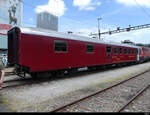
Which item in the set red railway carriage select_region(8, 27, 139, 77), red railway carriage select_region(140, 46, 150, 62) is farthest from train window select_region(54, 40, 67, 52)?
red railway carriage select_region(140, 46, 150, 62)

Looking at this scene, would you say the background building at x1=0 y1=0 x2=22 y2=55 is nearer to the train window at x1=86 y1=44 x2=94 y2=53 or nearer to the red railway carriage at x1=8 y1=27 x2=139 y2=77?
the red railway carriage at x1=8 y1=27 x2=139 y2=77

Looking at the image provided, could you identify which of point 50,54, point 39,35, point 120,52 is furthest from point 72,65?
point 120,52

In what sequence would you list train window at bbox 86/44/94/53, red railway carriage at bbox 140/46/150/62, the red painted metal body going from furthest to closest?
1. red railway carriage at bbox 140/46/150/62
2. train window at bbox 86/44/94/53
3. the red painted metal body

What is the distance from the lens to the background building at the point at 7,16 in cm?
1825

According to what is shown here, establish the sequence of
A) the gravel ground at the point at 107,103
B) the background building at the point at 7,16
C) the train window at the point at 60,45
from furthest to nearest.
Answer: the background building at the point at 7,16 → the train window at the point at 60,45 → the gravel ground at the point at 107,103

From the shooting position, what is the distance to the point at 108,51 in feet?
40.4

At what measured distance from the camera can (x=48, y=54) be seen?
737 cm

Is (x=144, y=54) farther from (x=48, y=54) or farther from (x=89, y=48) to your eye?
(x=48, y=54)

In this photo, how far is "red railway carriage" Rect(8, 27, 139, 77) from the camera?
6.54 meters

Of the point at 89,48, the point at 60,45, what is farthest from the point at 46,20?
the point at 60,45

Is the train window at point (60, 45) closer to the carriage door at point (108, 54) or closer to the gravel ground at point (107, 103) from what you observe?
the gravel ground at point (107, 103)

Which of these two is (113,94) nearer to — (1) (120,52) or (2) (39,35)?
(2) (39,35)

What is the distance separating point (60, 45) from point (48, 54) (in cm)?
104

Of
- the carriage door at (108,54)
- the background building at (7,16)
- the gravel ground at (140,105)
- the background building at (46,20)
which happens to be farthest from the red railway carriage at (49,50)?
the background building at (7,16)
